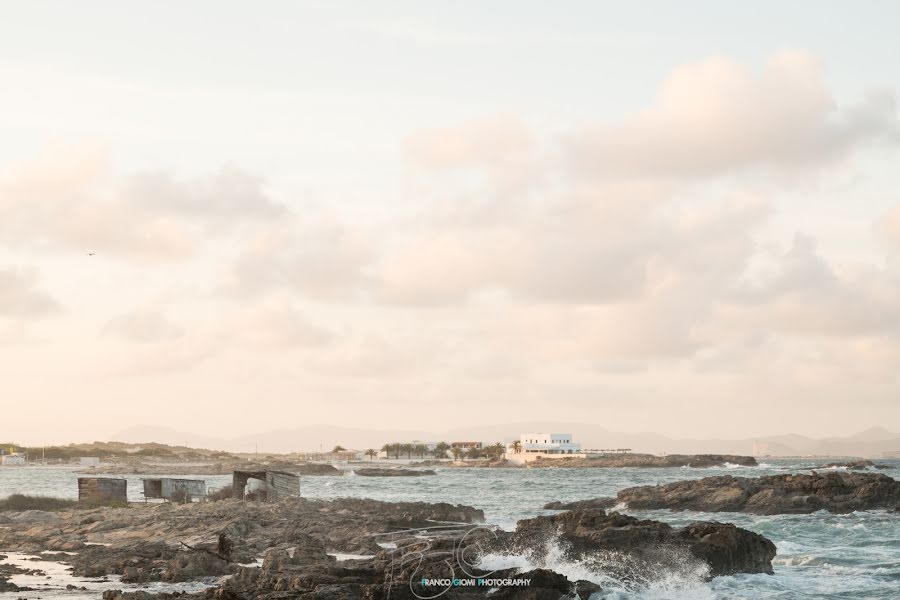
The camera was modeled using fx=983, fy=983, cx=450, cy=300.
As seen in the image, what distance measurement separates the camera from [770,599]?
97.0 feet

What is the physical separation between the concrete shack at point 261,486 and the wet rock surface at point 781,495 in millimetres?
25397

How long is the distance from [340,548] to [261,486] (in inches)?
1089

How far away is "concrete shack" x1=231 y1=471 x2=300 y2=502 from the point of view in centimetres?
6484

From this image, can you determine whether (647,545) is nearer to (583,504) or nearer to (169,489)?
(583,504)

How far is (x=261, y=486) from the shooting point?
65.3 metres

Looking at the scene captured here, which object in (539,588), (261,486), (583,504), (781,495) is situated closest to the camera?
(539,588)

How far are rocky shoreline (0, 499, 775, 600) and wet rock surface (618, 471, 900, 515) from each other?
80.4 ft

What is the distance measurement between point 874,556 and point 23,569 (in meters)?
Result: 33.4

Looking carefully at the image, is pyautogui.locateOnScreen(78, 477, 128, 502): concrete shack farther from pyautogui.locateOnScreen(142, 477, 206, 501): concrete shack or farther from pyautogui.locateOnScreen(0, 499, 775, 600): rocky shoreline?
pyautogui.locateOnScreen(0, 499, 775, 600): rocky shoreline

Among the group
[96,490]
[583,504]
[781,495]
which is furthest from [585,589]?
[96,490]

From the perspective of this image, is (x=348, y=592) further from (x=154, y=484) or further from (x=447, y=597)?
(x=154, y=484)

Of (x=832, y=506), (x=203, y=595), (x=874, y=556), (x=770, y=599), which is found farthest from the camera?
(x=832, y=506)

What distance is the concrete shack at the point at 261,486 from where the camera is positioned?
6484 cm

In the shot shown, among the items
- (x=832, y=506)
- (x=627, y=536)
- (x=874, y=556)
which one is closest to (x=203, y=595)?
(x=627, y=536)
